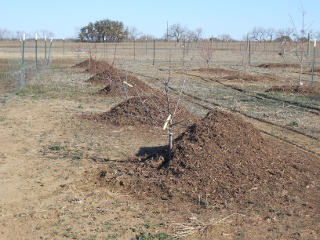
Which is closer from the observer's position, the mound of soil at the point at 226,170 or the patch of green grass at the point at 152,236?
the patch of green grass at the point at 152,236

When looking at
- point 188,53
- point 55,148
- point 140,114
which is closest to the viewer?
point 55,148

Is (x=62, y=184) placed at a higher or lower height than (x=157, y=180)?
lower

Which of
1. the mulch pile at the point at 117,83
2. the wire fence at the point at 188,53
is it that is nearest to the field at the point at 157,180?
the mulch pile at the point at 117,83

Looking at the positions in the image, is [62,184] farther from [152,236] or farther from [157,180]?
[152,236]

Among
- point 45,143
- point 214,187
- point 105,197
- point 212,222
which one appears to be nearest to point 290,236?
point 212,222

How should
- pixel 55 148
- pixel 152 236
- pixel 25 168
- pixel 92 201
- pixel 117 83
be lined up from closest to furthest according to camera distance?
pixel 152 236 → pixel 92 201 → pixel 25 168 → pixel 55 148 → pixel 117 83

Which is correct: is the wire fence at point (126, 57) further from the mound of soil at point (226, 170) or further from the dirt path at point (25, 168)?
the mound of soil at point (226, 170)

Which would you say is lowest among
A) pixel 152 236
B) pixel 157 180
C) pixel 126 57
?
pixel 152 236

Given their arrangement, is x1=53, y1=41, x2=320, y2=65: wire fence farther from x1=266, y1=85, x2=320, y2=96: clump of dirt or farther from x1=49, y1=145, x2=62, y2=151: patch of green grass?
x1=49, y1=145, x2=62, y2=151: patch of green grass

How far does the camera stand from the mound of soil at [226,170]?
5.52m

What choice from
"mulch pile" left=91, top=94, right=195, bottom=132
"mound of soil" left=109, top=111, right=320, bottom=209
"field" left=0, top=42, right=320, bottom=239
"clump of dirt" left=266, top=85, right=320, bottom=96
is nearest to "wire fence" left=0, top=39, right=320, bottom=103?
"mulch pile" left=91, top=94, right=195, bottom=132

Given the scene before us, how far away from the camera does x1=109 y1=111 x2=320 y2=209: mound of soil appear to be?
5516 mm

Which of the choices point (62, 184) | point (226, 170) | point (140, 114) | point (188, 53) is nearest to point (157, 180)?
point (226, 170)

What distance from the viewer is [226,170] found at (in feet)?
19.3
